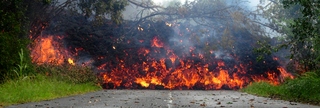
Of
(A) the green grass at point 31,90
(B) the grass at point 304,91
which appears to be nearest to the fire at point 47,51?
(A) the green grass at point 31,90

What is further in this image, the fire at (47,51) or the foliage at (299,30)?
the fire at (47,51)

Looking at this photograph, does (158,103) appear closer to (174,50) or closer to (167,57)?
(167,57)

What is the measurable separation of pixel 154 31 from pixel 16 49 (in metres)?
13.8

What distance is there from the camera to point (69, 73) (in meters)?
23.7

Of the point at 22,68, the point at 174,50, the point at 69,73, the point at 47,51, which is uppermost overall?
the point at 174,50

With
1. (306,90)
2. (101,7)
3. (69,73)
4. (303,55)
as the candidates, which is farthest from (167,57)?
(306,90)

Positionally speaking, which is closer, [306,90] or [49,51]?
[306,90]

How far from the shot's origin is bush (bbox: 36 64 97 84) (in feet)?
71.7

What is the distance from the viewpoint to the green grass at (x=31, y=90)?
13377 mm

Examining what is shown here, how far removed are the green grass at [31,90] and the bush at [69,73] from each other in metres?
1.32

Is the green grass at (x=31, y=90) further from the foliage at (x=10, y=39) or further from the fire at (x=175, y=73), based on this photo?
the fire at (x=175, y=73)

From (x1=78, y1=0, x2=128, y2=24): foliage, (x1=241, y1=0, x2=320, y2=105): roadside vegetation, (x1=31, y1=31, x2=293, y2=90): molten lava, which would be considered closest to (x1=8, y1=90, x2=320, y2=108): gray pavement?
(x1=241, y1=0, x2=320, y2=105): roadside vegetation

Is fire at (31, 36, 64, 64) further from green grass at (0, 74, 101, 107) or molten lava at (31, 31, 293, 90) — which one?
green grass at (0, 74, 101, 107)

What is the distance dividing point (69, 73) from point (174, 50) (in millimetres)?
9483
